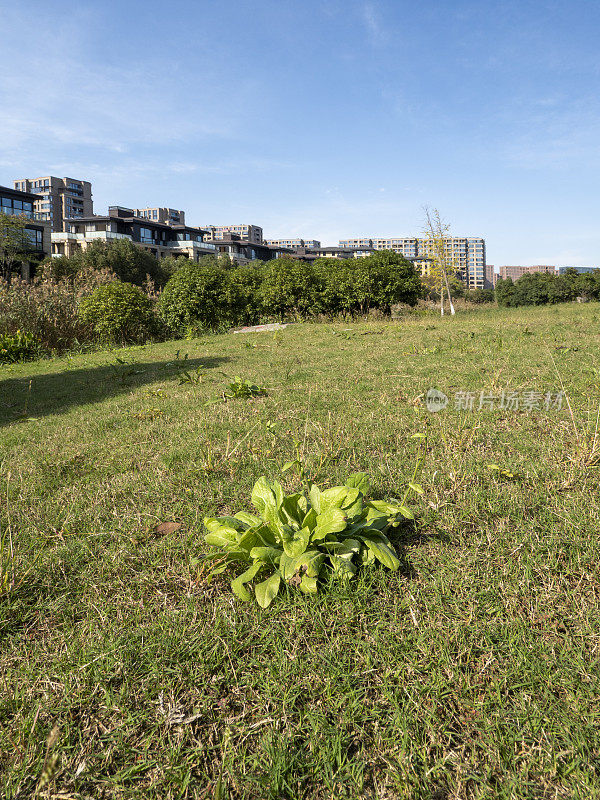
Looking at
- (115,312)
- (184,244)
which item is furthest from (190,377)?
(184,244)

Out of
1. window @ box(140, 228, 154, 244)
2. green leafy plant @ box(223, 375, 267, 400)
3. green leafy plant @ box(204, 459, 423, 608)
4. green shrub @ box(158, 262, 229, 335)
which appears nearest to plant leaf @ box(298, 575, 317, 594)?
green leafy plant @ box(204, 459, 423, 608)

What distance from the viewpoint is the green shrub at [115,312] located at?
12.0m

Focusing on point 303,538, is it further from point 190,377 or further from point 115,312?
point 115,312

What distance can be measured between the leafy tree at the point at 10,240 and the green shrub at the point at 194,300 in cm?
3170

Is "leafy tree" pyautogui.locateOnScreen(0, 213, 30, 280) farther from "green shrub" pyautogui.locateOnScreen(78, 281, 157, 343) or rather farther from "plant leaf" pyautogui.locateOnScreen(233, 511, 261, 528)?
"plant leaf" pyautogui.locateOnScreen(233, 511, 261, 528)

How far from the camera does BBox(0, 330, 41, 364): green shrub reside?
1005 centimetres

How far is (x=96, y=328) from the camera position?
39.4 feet

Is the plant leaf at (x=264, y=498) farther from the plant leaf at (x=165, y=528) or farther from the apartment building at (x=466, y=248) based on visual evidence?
the apartment building at (x=466, y=248)

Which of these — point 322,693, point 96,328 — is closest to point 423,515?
point 322,693

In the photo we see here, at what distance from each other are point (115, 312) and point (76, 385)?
617cm

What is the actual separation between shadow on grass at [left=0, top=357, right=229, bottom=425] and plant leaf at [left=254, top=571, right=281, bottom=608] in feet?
13.0

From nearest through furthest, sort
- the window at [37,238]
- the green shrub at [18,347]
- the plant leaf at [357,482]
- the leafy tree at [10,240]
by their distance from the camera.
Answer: the plant leaf at [357,482] → the green shrub at [18,347] → the leafy tree at [10,240] → the window at [37,238]

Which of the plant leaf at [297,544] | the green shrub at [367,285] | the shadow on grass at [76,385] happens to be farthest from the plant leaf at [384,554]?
the green shrub at [367,285]

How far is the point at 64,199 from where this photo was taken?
92.8m
